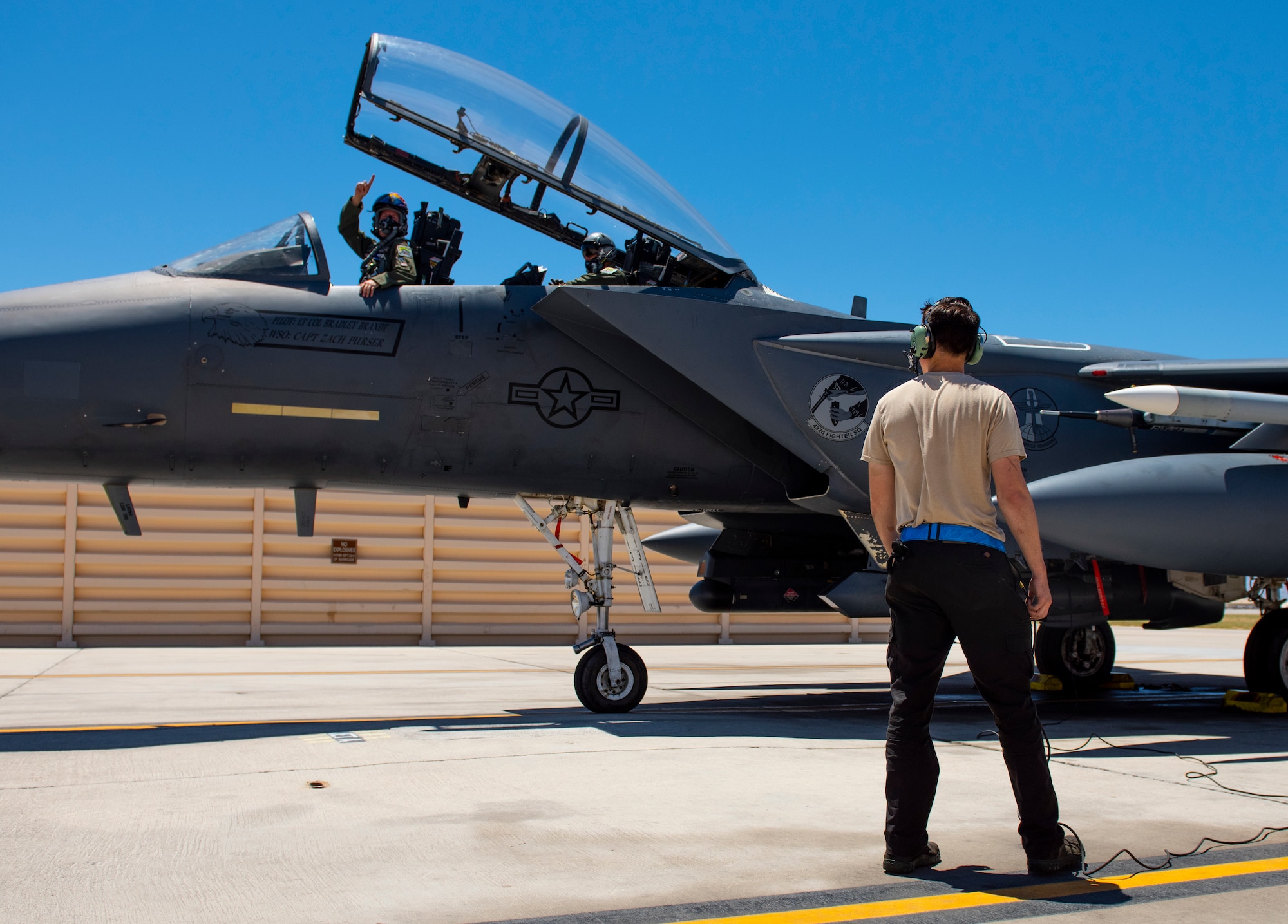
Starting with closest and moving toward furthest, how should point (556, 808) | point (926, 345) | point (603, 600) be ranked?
point (926, 345)
point (556, 808)
point (603, 600)

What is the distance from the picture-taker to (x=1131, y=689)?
1070 centimetres

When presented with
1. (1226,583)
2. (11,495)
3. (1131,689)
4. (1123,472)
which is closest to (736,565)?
(1123,472)

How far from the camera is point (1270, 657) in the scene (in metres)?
8.57

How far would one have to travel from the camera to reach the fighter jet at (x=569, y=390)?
6.43 metres

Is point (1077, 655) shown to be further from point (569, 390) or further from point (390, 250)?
point (390, 250)

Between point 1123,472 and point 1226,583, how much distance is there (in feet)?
8.14

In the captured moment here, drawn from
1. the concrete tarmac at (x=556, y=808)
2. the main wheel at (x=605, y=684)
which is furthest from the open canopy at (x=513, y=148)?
the concrete tarmac at (x=556, y=808)

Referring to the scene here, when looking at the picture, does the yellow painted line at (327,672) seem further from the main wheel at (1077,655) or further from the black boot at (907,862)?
the black boot at (907,862)

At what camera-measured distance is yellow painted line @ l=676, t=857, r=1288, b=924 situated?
2891 mm

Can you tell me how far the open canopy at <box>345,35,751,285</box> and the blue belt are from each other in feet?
15.5

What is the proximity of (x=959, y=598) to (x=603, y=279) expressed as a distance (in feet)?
15.6

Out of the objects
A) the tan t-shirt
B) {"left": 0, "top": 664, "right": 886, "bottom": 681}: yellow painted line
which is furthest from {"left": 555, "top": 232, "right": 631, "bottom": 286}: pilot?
{"left": 0, "top": 664, "right": 886, "bottom": 681}: yellow painted line

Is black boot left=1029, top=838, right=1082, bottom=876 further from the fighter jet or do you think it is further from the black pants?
the fighter jet

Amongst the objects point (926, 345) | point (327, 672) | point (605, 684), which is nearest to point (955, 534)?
point (926, 345)
